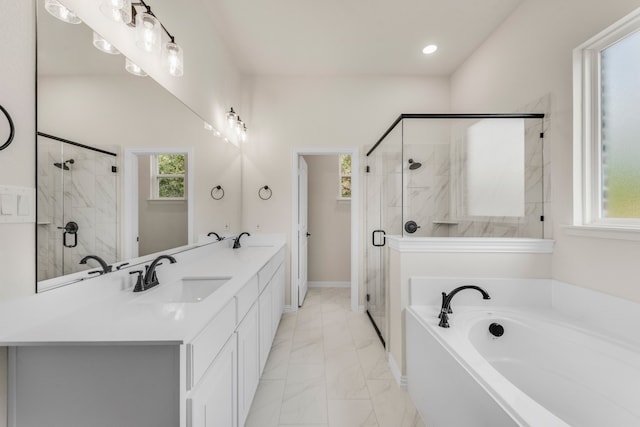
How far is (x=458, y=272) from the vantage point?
5.97ft

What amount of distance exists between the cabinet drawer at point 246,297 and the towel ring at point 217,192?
1032 millimetres

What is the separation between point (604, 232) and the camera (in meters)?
1.48

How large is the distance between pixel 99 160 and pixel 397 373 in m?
2.25

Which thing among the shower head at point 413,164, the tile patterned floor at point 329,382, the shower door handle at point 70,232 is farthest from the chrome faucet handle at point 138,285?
the shower head at point 413,164

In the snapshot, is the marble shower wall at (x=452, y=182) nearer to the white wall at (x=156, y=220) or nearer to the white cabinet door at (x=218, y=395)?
the white cabinet door at (x=218, y=395)

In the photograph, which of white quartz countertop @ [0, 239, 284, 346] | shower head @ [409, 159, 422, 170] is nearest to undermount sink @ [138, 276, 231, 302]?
white quartz countertop @ [0, 239, 284, 346]

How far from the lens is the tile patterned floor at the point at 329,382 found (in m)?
1.61

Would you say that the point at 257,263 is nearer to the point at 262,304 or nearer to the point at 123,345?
the point at 262,304

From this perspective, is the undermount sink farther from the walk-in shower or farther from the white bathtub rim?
the walk-in shower

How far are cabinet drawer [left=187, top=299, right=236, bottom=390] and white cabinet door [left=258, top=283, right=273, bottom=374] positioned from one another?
0.62 meters

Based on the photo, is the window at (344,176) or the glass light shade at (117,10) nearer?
the glass light shade at (117,10)

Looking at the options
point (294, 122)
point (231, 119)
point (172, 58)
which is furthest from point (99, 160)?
point (294, 122)

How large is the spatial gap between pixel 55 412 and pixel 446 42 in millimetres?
3661

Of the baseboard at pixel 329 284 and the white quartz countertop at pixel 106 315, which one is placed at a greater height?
the white quartz countertop at pixel 106 315
